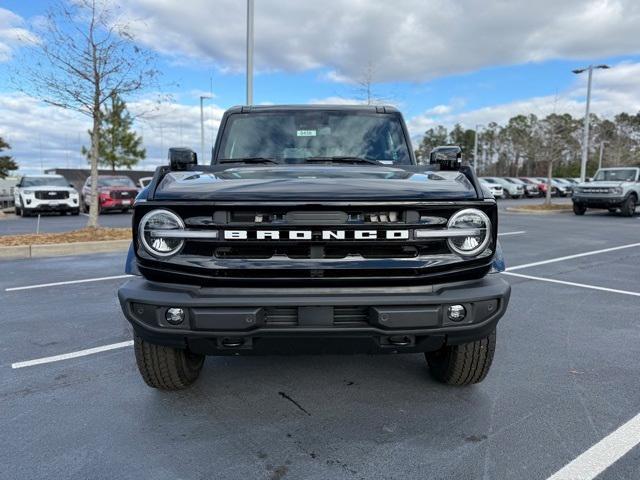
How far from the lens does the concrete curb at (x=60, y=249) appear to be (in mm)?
8852

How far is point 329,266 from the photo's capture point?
2.42 meters

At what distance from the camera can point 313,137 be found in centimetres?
403

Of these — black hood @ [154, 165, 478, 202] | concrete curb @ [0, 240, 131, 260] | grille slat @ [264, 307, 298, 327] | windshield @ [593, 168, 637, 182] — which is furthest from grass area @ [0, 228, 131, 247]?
windshield @ [593, 168, 637, 182]

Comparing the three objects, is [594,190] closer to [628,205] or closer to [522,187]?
[628,205]

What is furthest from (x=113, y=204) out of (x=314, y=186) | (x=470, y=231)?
(x=470, y=231)

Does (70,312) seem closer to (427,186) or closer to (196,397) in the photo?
(196,397)

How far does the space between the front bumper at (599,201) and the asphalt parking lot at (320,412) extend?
1608 centimetres

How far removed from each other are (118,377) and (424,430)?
214 centimetres

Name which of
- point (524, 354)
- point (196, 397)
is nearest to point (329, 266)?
point (196, 397)

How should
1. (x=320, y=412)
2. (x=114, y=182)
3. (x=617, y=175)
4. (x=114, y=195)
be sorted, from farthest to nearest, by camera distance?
(x=617, y=175)
(x=114, y=182)
(x=114, y=195)
(x=320, y=412)

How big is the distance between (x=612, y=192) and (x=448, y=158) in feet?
59.8

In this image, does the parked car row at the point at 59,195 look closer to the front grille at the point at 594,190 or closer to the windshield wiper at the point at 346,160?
the windshield wiper at the point at 346,160

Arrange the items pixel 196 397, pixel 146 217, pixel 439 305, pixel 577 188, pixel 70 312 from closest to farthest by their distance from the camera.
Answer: pixel 439 305, pixel 146 217, pixel 196 397, pixel 70 312, pixel 577 188

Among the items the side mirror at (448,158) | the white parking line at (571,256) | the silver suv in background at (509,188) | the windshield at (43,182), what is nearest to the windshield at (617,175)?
the white parking line at (571,256)
